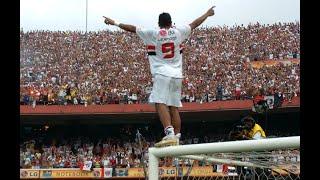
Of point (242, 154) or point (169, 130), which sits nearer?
point (242, 154)

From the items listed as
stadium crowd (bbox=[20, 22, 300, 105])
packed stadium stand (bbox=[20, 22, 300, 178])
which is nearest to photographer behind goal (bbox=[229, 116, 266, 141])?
packed stadium stand (bbox=[20, 22, 300, 178])

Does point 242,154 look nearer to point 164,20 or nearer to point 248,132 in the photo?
point 164,20

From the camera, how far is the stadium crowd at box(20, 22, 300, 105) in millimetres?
25219

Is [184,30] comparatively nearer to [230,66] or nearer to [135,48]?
[230,66]

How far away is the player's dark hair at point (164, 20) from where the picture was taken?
5.66 meters

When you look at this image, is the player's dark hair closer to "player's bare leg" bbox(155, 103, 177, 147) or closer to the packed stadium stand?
"player's bare leg" bbox(155, 103, 177, 147)

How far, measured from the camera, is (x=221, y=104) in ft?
78.4

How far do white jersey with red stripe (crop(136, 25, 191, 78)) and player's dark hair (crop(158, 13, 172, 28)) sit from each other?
0.05 metres

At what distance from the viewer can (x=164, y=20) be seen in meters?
5.68

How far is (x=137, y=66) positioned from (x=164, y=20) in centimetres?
2347

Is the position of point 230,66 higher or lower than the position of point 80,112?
higher

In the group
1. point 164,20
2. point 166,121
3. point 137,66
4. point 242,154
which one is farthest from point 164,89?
point 137,66

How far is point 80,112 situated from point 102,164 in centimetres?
337
